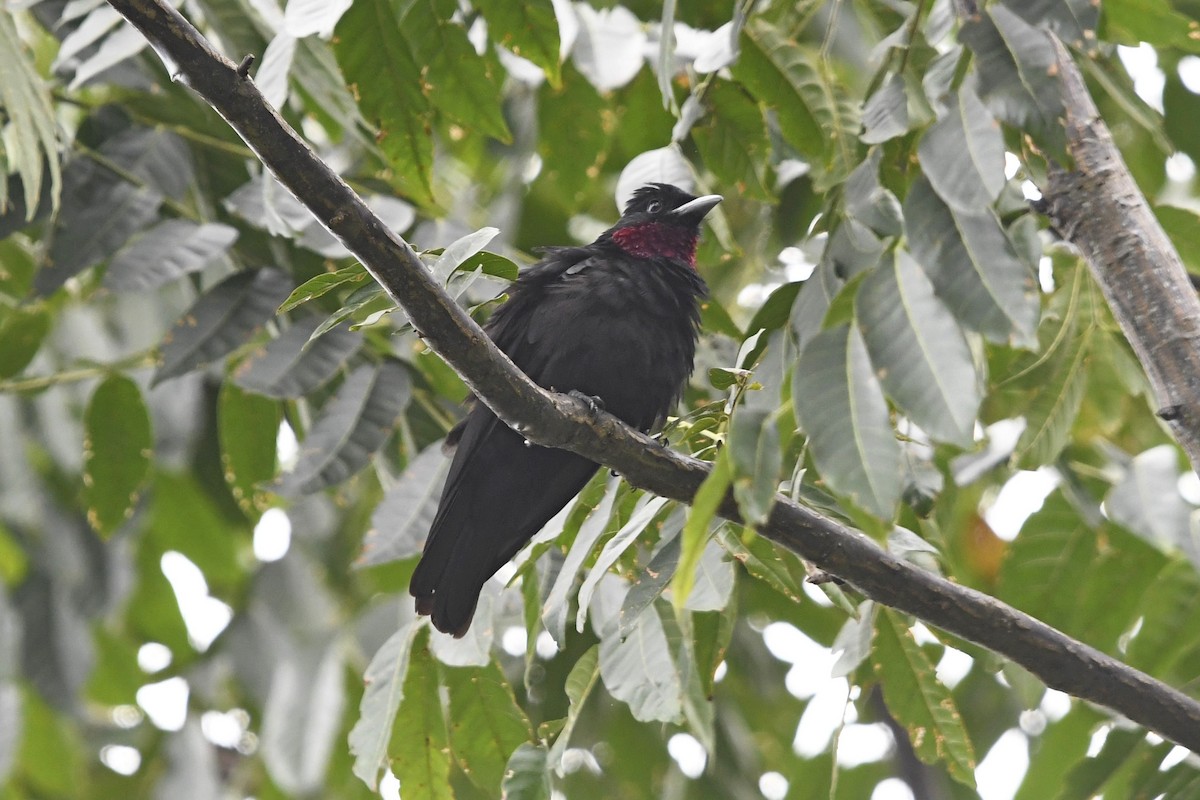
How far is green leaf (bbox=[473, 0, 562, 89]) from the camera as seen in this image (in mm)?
3197

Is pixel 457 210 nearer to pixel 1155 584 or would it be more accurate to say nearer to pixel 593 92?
pixel 593 92

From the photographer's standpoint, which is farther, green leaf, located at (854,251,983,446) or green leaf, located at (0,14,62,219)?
green leaf, located at (0,14,62,219)

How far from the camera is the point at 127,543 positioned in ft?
16.9

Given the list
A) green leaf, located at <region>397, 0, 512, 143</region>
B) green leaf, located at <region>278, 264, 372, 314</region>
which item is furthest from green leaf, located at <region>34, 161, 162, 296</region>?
green leaf, located at <region>278, 264, 372, 314</region>

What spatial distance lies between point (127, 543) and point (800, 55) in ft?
10.7

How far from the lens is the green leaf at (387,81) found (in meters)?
3.09

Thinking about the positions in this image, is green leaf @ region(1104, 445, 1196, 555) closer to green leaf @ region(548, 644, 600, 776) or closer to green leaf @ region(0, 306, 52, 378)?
green leaf @ region(548, 644, 600, 776)

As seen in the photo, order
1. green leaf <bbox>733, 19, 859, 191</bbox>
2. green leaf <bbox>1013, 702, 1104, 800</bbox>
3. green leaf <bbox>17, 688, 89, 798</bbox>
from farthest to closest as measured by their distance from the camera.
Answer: green leaf <bbox>17, 688, 89, 798</bbox> → green leaf <bbox>1013, 702, 1104, 800</bbox> → green leaf <bbox>733, 19, 859, 191</bbox>

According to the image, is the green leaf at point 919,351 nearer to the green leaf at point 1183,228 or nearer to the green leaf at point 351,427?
the green leaf at point 351,427

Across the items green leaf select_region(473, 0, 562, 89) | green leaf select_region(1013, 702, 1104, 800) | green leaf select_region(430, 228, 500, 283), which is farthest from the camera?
green leaf select_region(1013, 702, 1104, 800)

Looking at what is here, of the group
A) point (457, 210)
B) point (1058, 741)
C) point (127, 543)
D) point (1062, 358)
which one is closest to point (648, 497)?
point (1062, 358)

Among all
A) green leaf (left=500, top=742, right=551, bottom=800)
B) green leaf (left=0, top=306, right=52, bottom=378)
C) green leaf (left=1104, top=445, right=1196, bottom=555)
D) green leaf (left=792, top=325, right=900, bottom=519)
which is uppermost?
green leaf (left=792, top=325, right=900, bottom=519)

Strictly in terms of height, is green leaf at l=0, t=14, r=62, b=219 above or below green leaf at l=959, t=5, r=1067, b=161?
below

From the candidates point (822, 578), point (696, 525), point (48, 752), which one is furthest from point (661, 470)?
point (48, 752)
